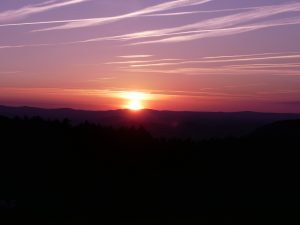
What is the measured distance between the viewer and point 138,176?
20531 millimetres

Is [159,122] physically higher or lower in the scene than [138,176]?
higher

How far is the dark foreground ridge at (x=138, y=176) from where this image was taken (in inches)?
743

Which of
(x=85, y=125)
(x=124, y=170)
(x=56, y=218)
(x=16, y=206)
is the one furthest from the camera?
(x=85, y=125)

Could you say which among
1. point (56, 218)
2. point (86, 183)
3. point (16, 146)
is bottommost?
point (56, 218)

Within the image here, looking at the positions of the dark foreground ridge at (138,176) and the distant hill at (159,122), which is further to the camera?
the distant hill at (159,122)

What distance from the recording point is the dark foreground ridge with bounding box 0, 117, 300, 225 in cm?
1888

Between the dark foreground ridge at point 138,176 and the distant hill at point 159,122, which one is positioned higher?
the distant hill at point 159,122

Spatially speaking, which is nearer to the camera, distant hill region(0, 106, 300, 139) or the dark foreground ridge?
the dark foreground ridge

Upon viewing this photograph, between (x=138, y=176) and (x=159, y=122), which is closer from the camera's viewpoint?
(x=138, y=176)

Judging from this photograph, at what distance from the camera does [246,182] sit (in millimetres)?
21391

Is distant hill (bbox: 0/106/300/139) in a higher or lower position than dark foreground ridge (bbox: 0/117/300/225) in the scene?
higher

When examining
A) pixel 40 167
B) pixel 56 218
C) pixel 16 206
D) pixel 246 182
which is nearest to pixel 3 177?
pixel 40 167

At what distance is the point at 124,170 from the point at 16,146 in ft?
13.8

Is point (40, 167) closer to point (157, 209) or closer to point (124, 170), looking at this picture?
point (124, 170)
